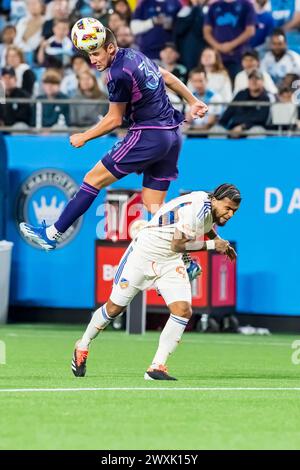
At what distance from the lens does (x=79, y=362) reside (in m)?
11.3

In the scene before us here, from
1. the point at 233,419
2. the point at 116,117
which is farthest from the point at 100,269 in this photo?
the point at 233,419

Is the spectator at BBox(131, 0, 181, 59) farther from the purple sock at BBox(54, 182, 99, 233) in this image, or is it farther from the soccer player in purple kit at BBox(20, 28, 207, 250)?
the purple sock at BBox(54, 182, 99, 233)

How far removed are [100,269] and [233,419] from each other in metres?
9.35

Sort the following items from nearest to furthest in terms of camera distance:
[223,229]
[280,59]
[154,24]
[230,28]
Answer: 1. [223,229]
2. [280,59]
3. [230,28]
4. [154,24]

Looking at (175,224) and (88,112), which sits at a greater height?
(88,112)

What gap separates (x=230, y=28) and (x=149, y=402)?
11.1 meters

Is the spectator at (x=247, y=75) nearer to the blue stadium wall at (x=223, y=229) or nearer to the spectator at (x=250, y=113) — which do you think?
the spectator at (x=250, y=113)

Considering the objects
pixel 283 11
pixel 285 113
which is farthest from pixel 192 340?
pixel 283 11

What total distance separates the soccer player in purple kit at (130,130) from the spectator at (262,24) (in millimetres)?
7805

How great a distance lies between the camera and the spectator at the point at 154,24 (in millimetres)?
20297

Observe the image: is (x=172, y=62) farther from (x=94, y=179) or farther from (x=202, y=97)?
(x=94, y=179)

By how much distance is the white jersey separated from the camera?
35.4 ft

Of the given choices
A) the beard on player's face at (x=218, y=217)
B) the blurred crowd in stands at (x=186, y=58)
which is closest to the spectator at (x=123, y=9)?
the blurred crowd in stands at (x=186, y=58)
